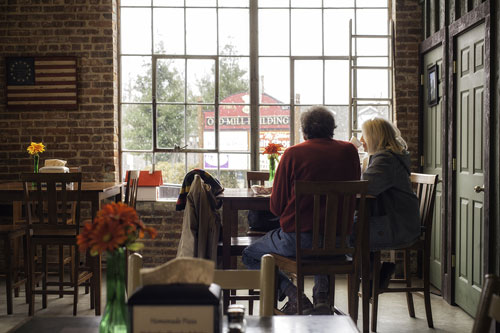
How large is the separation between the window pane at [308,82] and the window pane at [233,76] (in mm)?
543

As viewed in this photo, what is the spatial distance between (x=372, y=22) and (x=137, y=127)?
279 cm

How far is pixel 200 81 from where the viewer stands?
6.48 m

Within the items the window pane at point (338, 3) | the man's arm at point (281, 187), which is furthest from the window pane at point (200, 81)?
the man's arm at point (281, 187)

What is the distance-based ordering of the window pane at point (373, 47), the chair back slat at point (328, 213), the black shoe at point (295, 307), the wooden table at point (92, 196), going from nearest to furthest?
the chair back slat at point (328, 213)
the black shoe at point (295, 307)
the wooden table at point (92, 196)
the window pane at point (373, 47)

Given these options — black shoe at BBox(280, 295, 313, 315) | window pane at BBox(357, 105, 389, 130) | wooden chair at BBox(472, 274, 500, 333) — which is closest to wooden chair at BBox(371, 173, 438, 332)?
black shoe at BBox(280, 295, 313, 315)

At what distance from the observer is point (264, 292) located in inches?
73.8

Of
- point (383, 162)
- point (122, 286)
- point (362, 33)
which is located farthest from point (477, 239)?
point (122, 286)

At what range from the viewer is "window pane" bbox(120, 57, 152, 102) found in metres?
6.50

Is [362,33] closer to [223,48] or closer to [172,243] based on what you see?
[223,48]

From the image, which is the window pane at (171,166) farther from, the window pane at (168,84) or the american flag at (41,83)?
the american flag at (41,83)

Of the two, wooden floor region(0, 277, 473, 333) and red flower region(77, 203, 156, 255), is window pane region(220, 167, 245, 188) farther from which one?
red flower region(77, 203, 156, 255)

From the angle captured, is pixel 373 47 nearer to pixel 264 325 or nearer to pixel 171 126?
pixel 171 126

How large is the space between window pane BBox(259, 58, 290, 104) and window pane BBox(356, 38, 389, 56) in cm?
79

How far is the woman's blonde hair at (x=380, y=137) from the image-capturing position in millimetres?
4098
